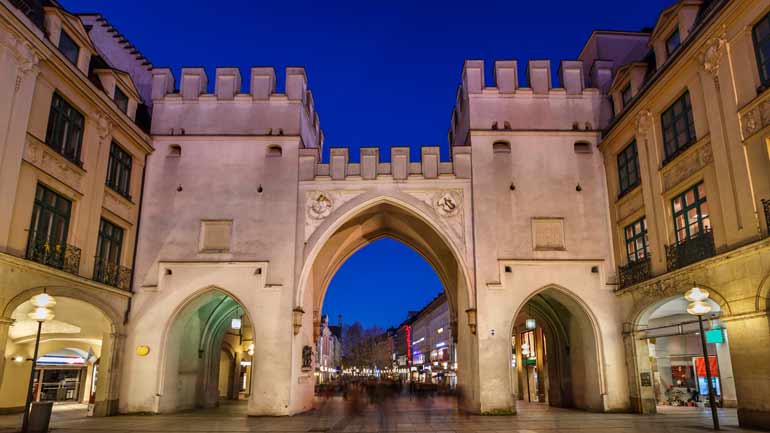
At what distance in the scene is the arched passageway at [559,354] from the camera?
2042 centimetres

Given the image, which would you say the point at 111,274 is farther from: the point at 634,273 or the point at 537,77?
the point at 634,273

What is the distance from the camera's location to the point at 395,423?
16.5 m

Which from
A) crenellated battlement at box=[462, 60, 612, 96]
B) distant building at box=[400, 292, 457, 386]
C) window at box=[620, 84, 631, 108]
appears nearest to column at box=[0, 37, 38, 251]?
crenellated battlement at box=[462, 60, 612, 96]

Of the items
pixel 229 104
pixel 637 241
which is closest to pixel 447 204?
pixel 637 241

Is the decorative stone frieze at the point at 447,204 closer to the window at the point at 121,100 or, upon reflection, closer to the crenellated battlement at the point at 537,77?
the crenellated battlement at the point at 537,77

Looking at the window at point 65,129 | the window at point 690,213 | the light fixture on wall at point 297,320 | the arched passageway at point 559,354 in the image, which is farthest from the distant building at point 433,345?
the window at point 65,129

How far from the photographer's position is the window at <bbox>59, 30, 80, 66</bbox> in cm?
1709

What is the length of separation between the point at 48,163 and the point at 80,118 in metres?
2.52

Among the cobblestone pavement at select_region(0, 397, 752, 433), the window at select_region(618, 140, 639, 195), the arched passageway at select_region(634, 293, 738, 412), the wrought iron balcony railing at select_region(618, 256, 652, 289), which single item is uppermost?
the window at select_region(618, 140, 639, 195)

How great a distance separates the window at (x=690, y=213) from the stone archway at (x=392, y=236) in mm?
7138

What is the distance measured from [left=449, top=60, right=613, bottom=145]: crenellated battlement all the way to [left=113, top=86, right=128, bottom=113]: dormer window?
13.0 meters

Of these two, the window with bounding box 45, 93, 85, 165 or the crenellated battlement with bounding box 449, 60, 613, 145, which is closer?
the window with bounding box 45, 93, 85, 165

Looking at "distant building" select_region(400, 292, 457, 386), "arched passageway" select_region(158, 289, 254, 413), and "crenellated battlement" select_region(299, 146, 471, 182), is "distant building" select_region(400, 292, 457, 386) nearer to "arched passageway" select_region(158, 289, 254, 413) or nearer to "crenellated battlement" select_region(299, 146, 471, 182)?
"arched passageway" select_region(158, 289, 254, 413)

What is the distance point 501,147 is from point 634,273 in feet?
22.1
